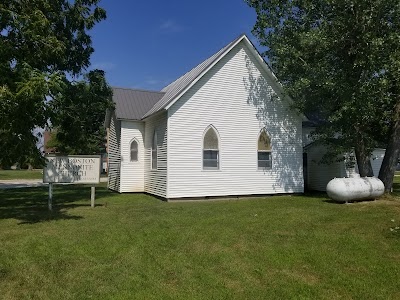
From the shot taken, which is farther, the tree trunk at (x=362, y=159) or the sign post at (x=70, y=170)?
the tree trunk at (x=362, y=159)

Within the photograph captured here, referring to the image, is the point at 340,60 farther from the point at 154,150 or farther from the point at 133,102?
the point at 133,102

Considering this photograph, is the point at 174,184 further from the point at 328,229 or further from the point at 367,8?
the point at 367,8

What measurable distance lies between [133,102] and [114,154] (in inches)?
137

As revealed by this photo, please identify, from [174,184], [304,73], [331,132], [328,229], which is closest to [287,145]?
[331,132]

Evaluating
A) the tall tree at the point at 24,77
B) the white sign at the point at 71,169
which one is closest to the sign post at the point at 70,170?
the white sign at the point at 71,169

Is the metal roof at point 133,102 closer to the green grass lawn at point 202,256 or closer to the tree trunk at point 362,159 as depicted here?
the green grass lawn at point 202,256

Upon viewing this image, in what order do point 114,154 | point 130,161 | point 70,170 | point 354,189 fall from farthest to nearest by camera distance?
point 114,154, point 130,161, point 354,189, point 70,170

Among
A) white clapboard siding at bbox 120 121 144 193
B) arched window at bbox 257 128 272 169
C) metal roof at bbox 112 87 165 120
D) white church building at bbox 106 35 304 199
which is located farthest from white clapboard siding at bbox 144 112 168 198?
arched window at bbox 257 128 272 169

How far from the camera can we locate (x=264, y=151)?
19922 mm

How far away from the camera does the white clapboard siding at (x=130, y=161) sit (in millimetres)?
21750

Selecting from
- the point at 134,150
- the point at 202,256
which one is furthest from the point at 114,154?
the point at 202,256

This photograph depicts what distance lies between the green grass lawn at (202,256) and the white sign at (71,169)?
1.83 m

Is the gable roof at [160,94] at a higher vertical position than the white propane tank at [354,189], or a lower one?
higher

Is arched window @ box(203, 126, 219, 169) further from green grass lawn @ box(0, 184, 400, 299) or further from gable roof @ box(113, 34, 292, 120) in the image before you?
green grass lawn @ box(0, 184, 400, 299)
